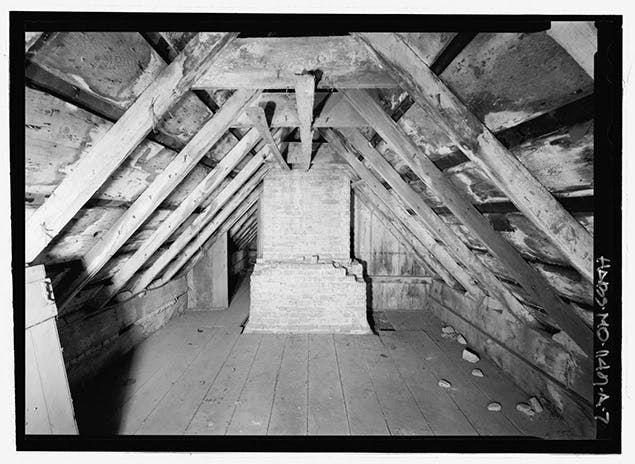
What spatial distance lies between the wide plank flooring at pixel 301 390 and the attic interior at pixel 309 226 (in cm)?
2

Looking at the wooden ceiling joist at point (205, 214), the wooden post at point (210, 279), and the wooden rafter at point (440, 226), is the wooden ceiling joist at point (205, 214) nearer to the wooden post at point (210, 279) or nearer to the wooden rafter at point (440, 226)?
the wooden rafter at point (440, 226)

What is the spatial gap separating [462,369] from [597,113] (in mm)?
2805

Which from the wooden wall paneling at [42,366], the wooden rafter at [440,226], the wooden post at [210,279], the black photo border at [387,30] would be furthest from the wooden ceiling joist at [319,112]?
the wooden post at [210,279]

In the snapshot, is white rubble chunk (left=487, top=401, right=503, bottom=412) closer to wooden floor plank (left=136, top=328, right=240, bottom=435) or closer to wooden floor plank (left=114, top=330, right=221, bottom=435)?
wooden floor plank (left=136, top=328, right=240, bottom=435)

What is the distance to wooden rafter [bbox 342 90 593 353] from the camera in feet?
5.44

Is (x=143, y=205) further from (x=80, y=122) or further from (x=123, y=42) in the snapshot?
(x=123, y=42)

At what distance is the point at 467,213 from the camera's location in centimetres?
172

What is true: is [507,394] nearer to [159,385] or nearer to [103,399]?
[159,385]

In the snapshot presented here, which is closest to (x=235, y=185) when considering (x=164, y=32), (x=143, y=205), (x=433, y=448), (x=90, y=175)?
(x=143, y=205)

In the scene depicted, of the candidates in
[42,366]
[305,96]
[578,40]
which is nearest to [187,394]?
[42,366]

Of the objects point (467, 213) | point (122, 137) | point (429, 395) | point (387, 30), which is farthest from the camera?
point (429, 395)

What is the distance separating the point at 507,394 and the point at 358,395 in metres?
1.40

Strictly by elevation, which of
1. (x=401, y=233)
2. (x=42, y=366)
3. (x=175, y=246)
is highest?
(x=401, y=233)

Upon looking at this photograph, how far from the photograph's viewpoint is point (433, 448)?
1.36m
